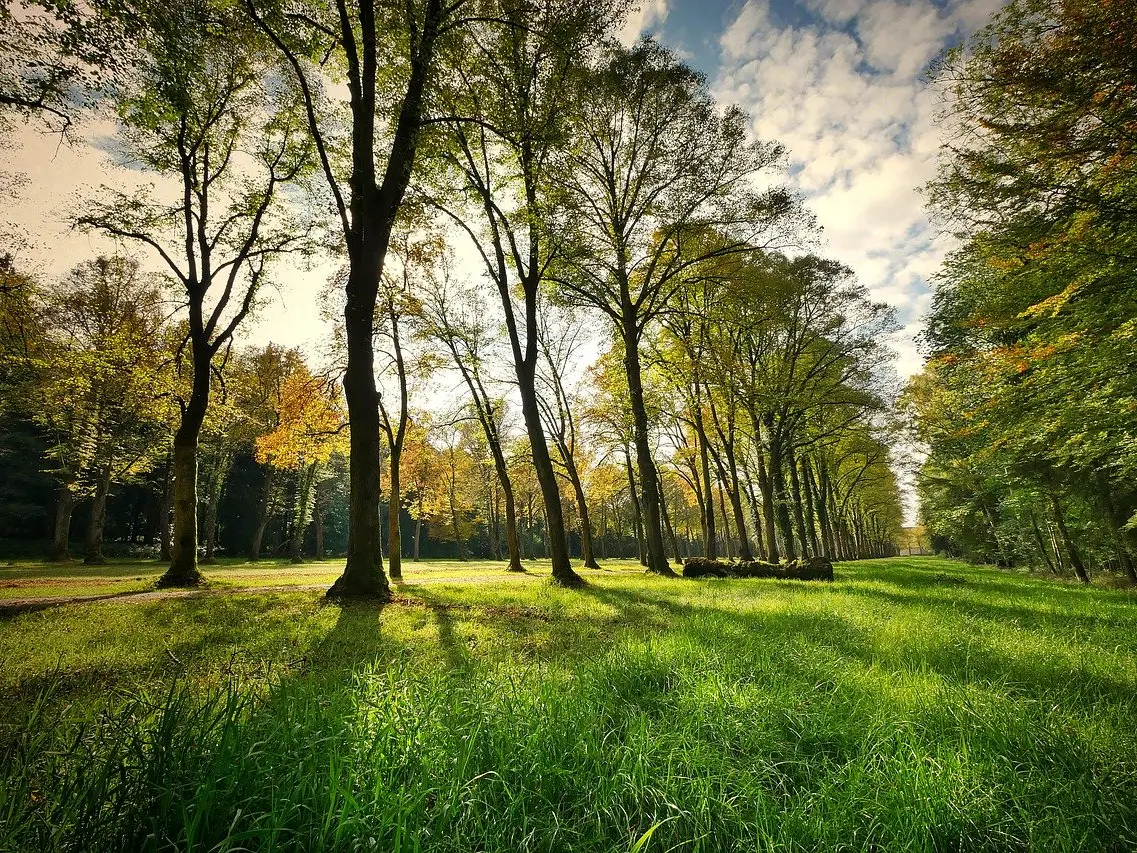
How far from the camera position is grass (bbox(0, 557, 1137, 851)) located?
1.55 meters

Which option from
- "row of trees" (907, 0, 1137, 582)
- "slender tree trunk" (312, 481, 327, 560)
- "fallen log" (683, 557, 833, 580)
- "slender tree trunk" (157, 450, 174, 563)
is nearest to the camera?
"row of trees" (907, 0, 1137, 582)

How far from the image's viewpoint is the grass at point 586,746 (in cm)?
155

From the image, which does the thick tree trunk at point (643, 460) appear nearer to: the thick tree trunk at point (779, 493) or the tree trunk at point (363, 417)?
the thick tree trunk at point (779, 493)

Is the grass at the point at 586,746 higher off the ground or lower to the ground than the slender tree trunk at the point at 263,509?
lower

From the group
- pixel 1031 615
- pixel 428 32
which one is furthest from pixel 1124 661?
pixel 428 32

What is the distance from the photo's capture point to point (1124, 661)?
4.20 meters

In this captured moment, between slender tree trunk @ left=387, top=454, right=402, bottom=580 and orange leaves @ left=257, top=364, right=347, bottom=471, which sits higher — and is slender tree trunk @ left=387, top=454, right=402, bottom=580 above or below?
below

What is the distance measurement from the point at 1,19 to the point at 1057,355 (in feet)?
64.5

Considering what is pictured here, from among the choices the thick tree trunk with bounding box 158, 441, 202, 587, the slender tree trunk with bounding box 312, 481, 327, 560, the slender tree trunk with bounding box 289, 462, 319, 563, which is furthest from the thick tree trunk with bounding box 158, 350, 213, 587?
the slender tree trunk with bounding box 312, 481, 327, 560

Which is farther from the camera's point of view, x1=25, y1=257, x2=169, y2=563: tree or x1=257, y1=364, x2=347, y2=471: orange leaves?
x1=25, y1=257, x2=169, y2=563: tree

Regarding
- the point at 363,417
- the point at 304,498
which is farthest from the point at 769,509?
the point at 304,498

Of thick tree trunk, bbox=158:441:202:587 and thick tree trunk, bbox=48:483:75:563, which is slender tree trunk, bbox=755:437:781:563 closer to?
thick tree trunk, bbox=158:441:202:587

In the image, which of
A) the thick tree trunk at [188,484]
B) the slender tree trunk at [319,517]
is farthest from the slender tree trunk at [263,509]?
the thick tree trunk at [188,484]

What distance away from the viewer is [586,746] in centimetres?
230
